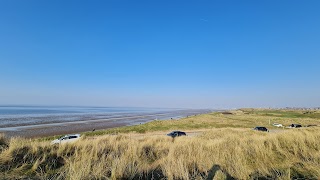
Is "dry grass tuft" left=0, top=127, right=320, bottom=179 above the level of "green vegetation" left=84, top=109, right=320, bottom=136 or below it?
above

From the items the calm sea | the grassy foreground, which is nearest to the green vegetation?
the grassy foreground

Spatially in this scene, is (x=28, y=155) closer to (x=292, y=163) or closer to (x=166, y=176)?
(x=166, y=176)

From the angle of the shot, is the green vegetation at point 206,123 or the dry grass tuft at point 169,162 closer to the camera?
the dry grass tuft at point 169,162

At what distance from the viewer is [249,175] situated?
6086 mm

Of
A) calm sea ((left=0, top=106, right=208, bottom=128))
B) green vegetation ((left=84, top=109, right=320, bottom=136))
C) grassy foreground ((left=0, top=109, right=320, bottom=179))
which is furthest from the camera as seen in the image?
calm sea ((left=0, top=106, right=208, bottom=128))

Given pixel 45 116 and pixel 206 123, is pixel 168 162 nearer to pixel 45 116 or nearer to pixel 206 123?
pixel 206 123

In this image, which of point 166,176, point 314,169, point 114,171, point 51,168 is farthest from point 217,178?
point 51,168

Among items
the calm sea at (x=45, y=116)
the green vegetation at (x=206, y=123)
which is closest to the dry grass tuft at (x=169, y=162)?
the green vegetation at (x=206, y=123)

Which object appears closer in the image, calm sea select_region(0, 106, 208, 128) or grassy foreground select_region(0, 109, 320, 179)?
grassy foreground select_region(0, 109, 320, 179)

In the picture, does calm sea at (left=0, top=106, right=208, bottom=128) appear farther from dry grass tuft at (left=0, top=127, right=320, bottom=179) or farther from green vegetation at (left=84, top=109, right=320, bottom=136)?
dry grass tuft at (left=0, top=127, right=320, bottom=179)

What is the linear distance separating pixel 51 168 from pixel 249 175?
5.91 meters

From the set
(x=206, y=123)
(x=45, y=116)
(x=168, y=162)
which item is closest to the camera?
(x=168, y=162)

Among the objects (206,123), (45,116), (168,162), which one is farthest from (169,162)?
(45,116)

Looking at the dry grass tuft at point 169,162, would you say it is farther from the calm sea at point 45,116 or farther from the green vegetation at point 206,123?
the calm sea at point 45,116
